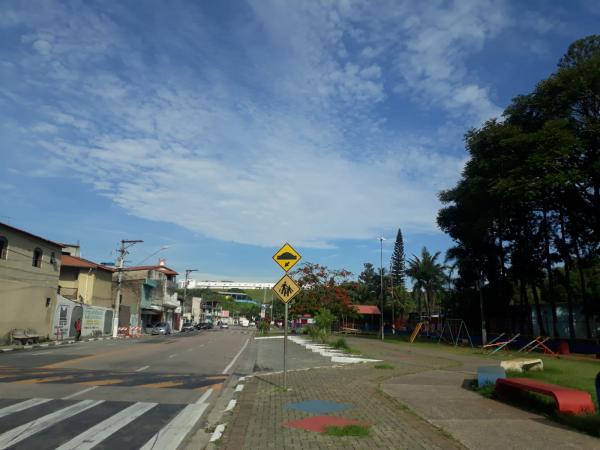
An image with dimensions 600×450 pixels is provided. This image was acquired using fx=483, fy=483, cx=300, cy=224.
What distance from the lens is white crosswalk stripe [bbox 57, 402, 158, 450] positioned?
6.53m

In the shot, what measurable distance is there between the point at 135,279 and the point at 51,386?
181 feet

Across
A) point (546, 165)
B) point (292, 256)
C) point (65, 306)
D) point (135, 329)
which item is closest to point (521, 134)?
point (546, 165)

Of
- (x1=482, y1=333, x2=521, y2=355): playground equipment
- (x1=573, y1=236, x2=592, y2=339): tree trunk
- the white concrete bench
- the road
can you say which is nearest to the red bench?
the white concrete bench

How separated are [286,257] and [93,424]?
5.82 metres

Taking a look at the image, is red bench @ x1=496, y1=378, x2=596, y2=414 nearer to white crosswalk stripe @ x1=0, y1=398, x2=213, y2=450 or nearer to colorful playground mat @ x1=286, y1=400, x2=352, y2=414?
colorful playground mat @ x1=286, y1=400, x2=352, y2=414

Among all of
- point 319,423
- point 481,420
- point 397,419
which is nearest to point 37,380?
point 319,423

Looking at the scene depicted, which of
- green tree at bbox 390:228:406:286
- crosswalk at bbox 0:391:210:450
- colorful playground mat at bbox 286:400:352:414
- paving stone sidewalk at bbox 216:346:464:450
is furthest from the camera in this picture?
green tree at bbox 390:228:406:286

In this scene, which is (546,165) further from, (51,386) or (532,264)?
(51,386)

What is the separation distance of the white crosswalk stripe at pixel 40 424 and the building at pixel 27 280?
25.2m

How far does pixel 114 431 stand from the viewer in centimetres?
733

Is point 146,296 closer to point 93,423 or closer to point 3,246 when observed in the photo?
point 3,246

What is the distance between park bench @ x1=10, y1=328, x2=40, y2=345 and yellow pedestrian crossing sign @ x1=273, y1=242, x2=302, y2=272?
25928 mm

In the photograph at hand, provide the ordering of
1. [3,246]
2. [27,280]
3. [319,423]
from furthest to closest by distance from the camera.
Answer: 1. [27,280]
2. [3,246]
3. [319,423]

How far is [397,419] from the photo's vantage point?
8.45m
